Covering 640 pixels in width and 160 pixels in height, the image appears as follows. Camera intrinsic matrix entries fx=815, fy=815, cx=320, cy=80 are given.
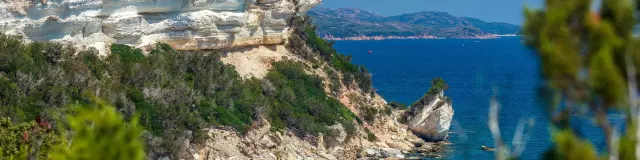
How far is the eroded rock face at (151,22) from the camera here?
28359mm

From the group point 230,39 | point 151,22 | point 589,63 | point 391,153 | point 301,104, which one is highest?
point 589,63

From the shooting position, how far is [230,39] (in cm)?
3722

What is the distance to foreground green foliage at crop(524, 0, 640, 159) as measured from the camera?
8008 mm

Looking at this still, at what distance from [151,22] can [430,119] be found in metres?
16.2

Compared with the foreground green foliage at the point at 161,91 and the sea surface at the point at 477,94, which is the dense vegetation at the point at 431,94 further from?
the foreground green foliage at the point at 161,91

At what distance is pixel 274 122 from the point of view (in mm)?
34219

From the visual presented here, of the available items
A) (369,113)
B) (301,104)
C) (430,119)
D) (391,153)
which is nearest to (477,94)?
(430,119)

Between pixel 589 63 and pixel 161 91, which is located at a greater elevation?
pixel 589 63

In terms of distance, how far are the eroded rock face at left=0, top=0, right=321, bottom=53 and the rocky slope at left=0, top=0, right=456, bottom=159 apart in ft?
0.12

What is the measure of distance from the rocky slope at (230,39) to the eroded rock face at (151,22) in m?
0.04

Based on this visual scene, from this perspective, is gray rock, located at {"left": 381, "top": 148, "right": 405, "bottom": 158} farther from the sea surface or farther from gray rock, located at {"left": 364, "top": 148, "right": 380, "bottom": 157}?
the sea surface

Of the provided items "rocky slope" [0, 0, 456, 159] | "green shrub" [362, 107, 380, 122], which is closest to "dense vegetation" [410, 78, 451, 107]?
"rocky slope" [0, 0, 456, 159]

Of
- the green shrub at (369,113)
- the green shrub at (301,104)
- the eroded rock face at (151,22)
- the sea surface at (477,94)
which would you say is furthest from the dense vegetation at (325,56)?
the sea surface at (477,94)

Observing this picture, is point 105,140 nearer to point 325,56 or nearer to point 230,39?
point 230,39
